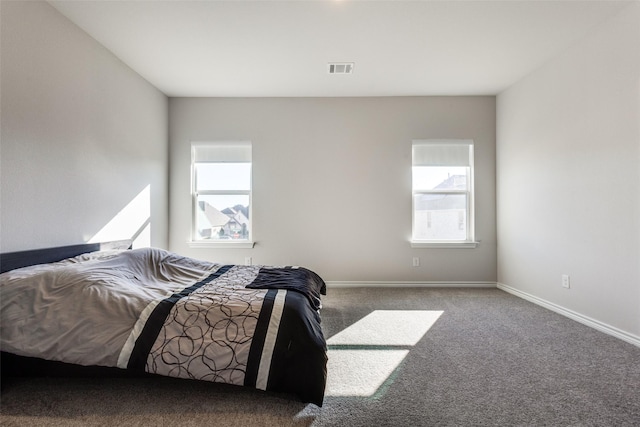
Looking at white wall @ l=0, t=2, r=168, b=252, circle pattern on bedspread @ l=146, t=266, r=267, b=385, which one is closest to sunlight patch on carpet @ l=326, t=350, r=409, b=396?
circle pattern on bedspread @ l=146, t=266, r=267, b=385

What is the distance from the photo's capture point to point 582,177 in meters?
2.70

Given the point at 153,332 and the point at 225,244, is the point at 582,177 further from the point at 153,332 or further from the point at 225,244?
the point at 225,244

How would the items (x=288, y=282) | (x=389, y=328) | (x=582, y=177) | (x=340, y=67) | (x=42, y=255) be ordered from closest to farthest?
(x=42, y=255) → (x=288, y=282) → (x=389, y=328) → (x=582, y=177) → (x=340, y=67)

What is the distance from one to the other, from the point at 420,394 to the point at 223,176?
3.54m

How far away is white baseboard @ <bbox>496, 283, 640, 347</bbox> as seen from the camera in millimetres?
2287

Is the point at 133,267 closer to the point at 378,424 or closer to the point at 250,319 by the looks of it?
the point at 250,319

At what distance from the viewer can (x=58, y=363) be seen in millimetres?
1625

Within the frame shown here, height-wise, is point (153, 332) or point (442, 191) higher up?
point (442, 191)

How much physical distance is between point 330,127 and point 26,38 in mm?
3007

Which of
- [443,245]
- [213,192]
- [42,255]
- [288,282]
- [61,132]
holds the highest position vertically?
[61,132]

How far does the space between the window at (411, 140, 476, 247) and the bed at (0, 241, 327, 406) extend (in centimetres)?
280

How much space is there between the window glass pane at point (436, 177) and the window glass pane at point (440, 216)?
5.1 inches

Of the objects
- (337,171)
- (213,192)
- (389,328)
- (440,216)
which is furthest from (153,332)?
(440,216)

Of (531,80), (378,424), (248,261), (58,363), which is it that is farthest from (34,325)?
(531,80)
